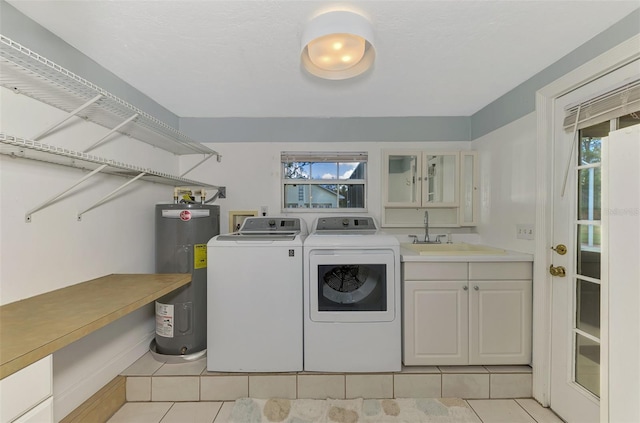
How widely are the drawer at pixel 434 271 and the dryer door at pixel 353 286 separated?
141 millimetres

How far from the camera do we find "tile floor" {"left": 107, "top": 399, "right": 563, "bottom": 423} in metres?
1.65

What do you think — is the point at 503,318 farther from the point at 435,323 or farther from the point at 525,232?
the point at 525,232

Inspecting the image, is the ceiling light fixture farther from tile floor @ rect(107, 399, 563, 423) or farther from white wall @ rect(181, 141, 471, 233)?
tile floor @ rect(107, 399, 563, 423)

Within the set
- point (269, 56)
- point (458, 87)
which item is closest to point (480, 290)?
point (458, 87)

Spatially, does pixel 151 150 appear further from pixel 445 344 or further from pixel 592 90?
pixel 592 90

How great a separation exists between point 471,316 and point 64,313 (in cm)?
238

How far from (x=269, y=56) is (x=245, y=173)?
129 centimetres

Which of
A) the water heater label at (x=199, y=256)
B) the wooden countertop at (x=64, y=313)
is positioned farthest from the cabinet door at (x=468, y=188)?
the wooden countertop at (x=64, y=313)

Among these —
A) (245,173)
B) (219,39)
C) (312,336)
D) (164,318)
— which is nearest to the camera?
(219,39)

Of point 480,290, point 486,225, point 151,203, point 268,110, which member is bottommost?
point 480,290

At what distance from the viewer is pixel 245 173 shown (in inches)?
105

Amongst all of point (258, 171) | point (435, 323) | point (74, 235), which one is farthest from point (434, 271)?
point (74, 235)

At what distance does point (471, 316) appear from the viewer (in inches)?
74.5

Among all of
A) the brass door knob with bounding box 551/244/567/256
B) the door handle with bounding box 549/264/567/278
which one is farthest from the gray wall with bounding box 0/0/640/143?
the door handle with bounding box 549/264/567/278
